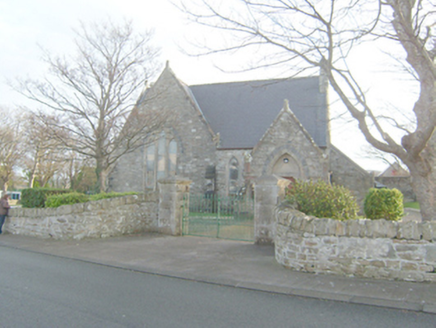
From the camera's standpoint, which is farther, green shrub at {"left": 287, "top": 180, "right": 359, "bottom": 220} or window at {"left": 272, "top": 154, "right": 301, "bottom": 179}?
window at {"left": 272, "top": 154, "right": 301, "bottom": 179}

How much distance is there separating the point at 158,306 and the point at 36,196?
1030cm

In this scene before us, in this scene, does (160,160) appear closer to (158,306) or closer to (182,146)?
(182,146)

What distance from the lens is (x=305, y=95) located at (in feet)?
81.8

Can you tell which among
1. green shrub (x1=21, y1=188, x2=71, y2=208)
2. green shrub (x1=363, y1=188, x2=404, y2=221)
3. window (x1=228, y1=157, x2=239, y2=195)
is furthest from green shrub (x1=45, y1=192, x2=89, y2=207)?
window (x1=228, y1=157, x2=239, y2=195)

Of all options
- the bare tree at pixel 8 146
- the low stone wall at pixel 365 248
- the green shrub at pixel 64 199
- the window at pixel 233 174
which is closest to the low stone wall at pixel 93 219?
the green shrub at pixel 64 199

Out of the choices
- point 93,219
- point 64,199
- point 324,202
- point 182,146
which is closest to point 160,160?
Result: point 182,146

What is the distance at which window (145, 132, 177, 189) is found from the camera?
81.7 feet

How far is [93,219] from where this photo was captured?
11.8 metres

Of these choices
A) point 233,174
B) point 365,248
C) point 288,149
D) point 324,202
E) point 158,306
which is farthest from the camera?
point 233,174

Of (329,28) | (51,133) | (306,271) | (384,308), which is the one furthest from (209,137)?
(384,308)

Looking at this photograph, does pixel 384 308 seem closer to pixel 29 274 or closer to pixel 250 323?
pixel 250 323

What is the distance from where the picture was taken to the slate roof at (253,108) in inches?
917

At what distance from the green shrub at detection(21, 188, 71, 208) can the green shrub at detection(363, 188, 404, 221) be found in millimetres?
12251

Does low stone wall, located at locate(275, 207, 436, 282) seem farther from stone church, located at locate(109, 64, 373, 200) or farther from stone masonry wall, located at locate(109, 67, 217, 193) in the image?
stone masonry wall, located at locate(109, 67, 217, 193)
